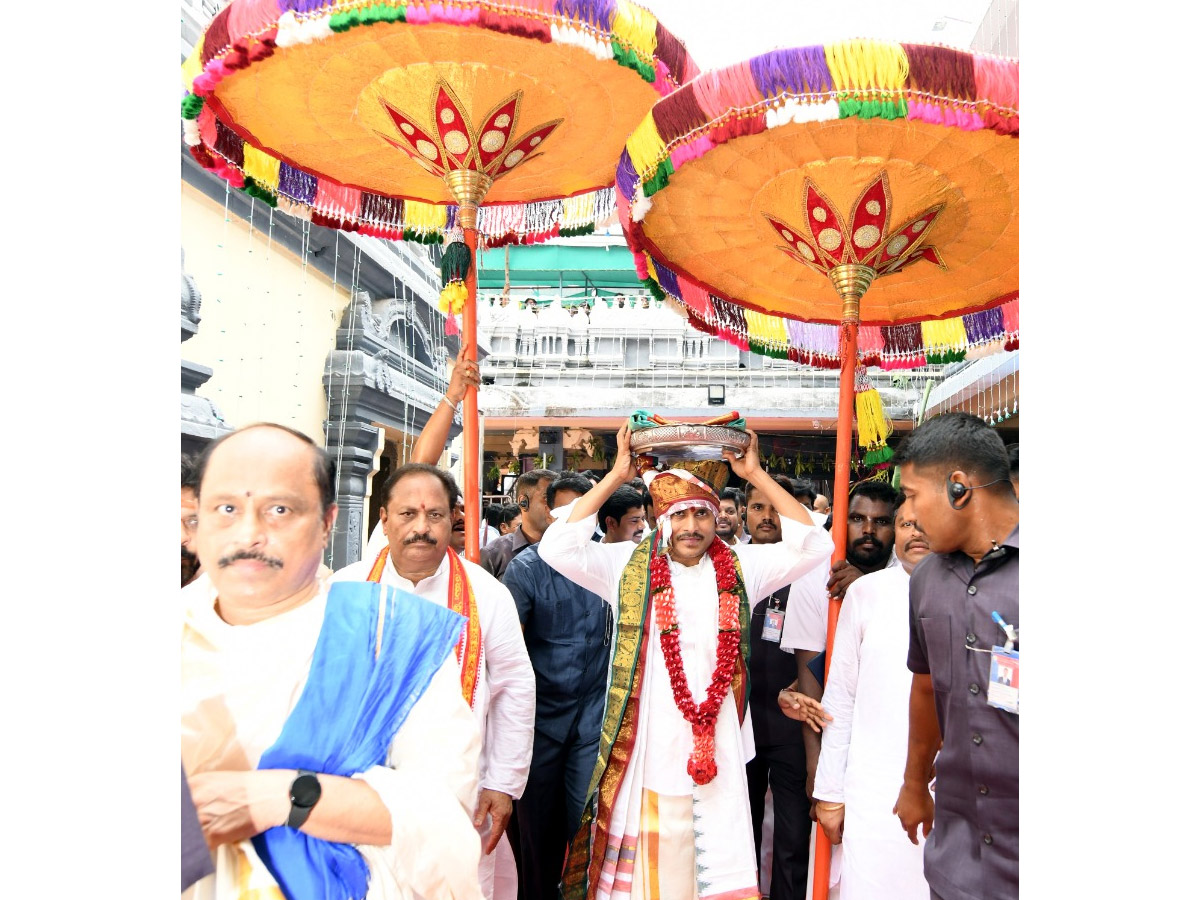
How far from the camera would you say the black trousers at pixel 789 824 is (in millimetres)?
3406

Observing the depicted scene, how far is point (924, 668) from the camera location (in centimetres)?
212

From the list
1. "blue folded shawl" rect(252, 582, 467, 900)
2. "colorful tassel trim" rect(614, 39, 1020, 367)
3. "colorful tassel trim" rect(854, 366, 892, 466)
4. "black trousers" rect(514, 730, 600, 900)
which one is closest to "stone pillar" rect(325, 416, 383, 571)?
"black trousers" rect(514, 730, 600, 900)

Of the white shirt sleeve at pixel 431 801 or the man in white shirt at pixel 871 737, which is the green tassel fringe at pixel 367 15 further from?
the man in white shirt at pixel 871 737

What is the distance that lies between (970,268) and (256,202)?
365cm

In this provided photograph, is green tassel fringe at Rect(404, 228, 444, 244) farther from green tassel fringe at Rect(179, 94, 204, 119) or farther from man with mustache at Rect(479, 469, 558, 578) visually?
man with mustache at Rect(479, 469, 558, 578)

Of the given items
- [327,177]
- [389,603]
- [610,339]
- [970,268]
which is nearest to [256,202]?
[327,177]

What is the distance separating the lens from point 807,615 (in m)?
3.37

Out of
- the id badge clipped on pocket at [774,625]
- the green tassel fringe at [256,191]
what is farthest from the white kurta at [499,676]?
the green tassel fringe at [256,191]

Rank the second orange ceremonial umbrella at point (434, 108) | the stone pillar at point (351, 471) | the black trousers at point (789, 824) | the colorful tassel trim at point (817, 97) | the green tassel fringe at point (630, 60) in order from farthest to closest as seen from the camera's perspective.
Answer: the stone pillar at point (351, 471), the black trousers at point (789, 824), the green tassel fringe at point (630, 60), the second orange ceremonial umbrella at point (434, 108), the colorful tassel trim at point (817, 97)

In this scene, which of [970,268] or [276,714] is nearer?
[276,714]

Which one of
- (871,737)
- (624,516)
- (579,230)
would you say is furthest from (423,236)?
(871,737)

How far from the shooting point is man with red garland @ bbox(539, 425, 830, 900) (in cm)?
276

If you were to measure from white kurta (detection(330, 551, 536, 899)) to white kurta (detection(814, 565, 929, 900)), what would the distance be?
95 centimetres
